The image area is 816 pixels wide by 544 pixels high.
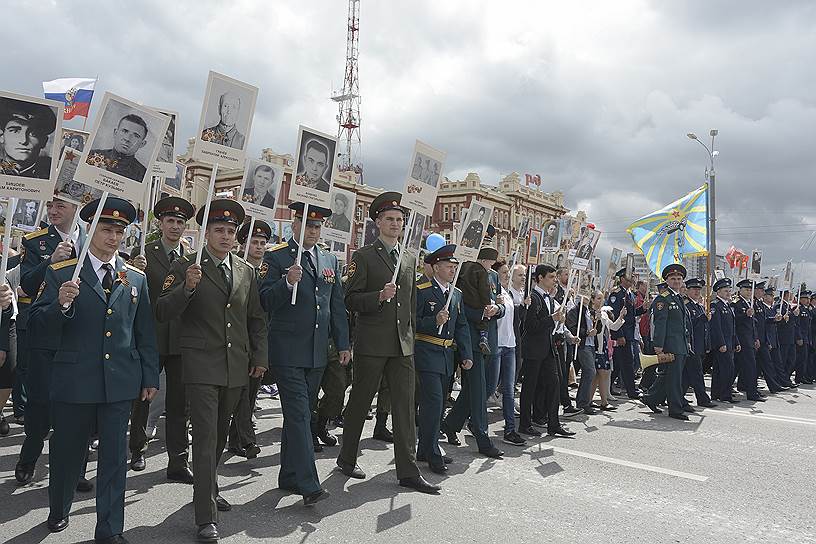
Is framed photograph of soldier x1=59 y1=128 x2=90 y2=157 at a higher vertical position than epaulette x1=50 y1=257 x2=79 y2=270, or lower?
higher

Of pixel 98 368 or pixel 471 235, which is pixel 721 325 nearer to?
pixel 471 235

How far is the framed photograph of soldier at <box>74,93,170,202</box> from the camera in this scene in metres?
3.95

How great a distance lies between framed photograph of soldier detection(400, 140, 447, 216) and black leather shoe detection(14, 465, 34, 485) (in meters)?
3.79

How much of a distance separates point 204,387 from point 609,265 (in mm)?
9400

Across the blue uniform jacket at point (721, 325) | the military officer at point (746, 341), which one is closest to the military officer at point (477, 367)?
the blue uniform jacket at point (721, 325)

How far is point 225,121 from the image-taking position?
5.45 metres

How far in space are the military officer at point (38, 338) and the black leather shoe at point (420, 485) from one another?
101 inches

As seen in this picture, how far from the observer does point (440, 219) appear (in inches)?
3041

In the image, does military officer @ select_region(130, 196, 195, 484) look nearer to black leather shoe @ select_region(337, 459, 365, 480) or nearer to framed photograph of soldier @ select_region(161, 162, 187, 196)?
black leather shoe @ select_region(337, 459, 365, 480)

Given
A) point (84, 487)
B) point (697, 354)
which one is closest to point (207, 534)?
point (84, 487)

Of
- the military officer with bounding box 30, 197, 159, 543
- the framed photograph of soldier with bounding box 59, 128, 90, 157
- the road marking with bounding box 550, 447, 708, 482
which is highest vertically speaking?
the framed photograph of soldier with bounding box 59, 128, 90, 157

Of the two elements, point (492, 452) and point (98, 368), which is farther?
point (492, 452)

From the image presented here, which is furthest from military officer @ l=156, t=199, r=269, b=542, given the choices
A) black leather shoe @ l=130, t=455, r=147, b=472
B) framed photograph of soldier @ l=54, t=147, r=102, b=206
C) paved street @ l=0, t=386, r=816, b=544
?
framed photograph of soldier @ l=54, t=147, r=102, b=206

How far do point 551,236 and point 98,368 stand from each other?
1024 cm
